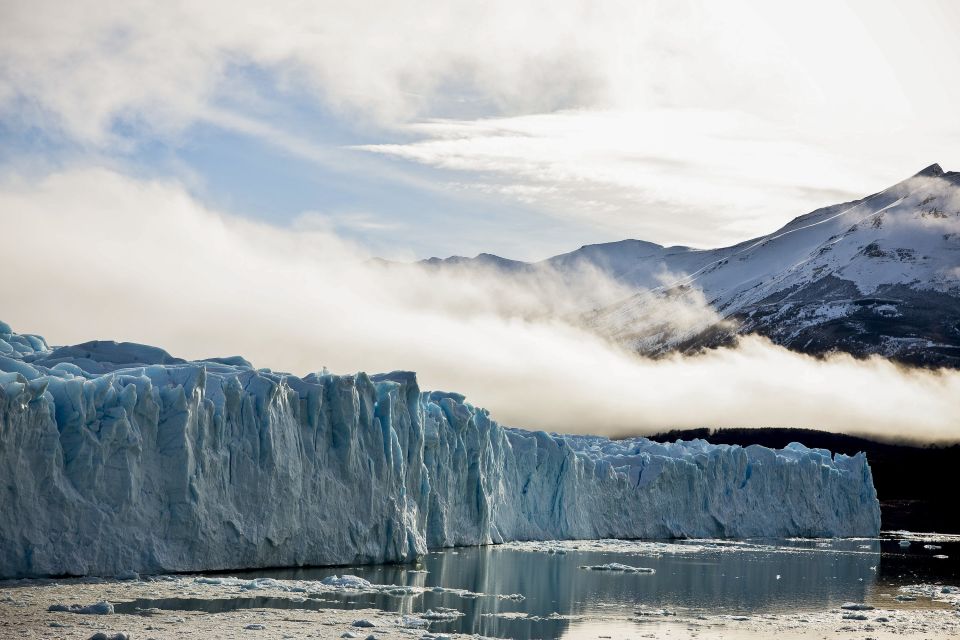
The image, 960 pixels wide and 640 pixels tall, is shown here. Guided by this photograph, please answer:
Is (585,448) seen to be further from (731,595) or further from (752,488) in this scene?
(731,595)

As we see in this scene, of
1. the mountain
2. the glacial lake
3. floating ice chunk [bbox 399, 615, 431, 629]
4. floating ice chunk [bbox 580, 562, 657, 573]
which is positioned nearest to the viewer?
floating ice chunk [bbox 399, 615, 431, 629]

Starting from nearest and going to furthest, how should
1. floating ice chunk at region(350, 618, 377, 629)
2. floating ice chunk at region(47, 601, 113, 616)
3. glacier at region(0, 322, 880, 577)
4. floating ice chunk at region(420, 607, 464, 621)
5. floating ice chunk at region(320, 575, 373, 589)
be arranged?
floating ice chunk at region(47, 601, 113, 616)
floating ice chunk at region(350, 618, 377, 629)
floating ice chunk at region(420, 607, 464, 621)
glacier at region(0, 322, 880, 577)
floating ice chunk at region(320, 575, 373, 589)

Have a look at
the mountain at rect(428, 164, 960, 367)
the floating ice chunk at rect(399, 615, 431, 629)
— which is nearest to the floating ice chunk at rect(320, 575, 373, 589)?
the floating ice chunk at rect(399, 615, 431, 629)

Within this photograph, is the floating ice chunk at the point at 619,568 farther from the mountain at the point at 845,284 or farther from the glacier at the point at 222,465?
the mountain at the point at 845,284

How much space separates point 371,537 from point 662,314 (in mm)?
150793

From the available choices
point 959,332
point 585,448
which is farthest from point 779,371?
point 585,448

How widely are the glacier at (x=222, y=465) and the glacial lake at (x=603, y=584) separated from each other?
98cm

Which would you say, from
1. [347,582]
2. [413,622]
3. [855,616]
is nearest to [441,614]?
[413,622]

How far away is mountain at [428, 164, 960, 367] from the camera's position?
136625 mm

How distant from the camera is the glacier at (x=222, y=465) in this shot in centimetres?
2009

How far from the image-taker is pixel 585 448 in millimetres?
48406

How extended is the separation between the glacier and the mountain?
108 metres

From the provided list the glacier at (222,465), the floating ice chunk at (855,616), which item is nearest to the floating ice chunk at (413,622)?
the glacier at (222,465)

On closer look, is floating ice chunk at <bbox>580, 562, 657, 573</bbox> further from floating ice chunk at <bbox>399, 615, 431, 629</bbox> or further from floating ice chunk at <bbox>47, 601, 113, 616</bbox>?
floating ice chunk at <bbox>47, 601, 113, 616</bbox>
